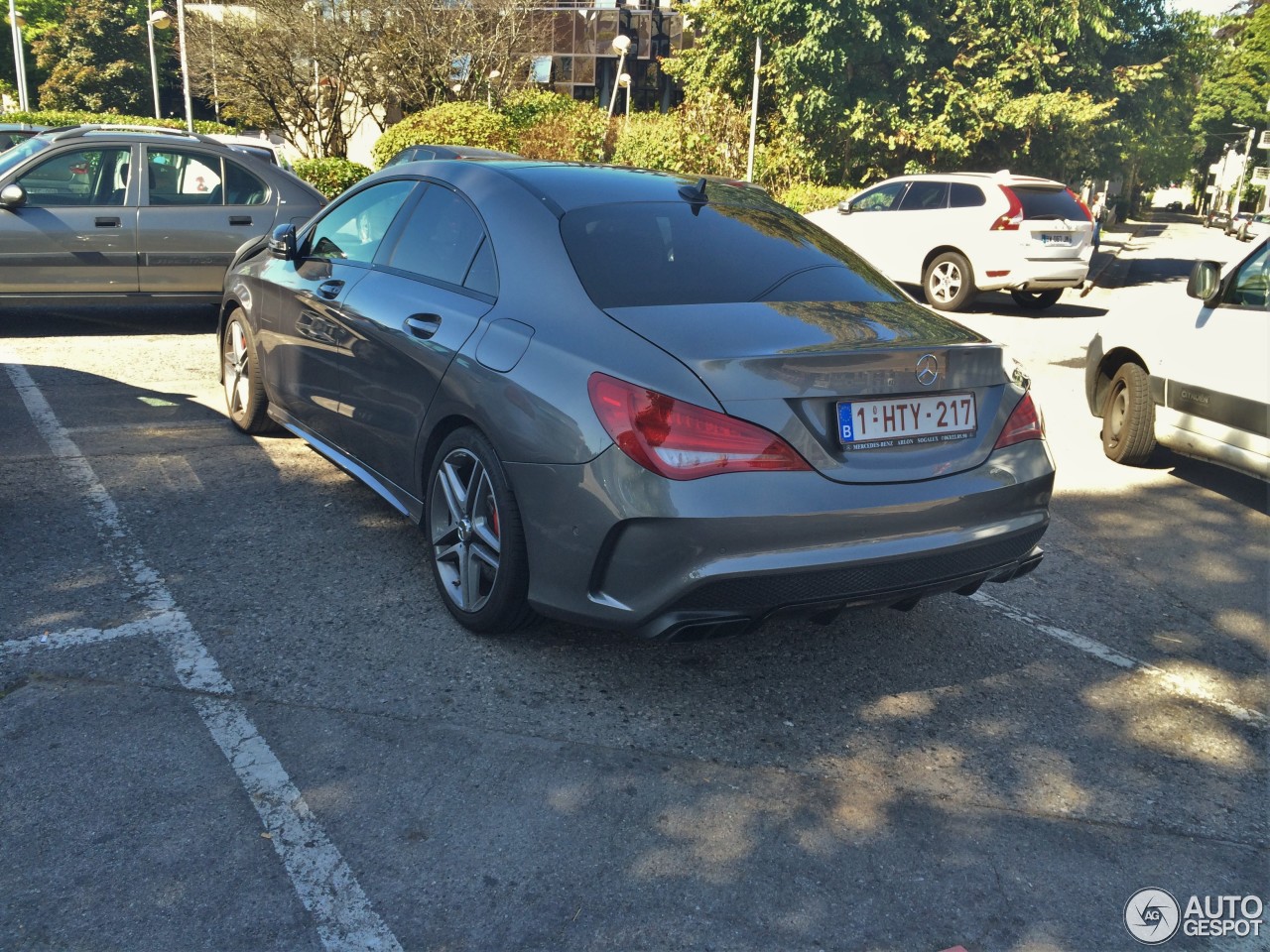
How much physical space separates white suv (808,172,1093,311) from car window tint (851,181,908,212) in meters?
0.02

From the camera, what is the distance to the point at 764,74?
969 inches

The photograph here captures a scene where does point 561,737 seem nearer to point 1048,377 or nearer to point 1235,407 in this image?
point 1235,407

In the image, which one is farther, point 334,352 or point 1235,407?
point 1235,407

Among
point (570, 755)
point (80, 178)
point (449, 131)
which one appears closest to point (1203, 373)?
point (570, 755)

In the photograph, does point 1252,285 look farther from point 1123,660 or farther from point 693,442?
point 693,442

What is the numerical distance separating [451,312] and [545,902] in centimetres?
221

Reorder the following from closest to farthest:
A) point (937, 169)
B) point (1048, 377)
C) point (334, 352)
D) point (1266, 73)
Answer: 1. point (334, 352)
2. point (1048, 377)
3. point (937, 169)
4. point (1266, 73)

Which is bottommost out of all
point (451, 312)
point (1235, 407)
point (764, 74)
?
point (1235, 407)

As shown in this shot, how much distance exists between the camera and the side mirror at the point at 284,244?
567cm

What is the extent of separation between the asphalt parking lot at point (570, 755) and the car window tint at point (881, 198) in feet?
34.7

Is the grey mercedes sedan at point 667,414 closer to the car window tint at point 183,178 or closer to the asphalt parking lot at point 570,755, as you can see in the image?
the asphalt parking lot at point 570,755

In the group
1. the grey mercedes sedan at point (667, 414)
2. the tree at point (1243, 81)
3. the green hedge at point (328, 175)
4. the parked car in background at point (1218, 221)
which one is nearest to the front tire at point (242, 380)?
the grey mercedes sedan at point (667, 414)

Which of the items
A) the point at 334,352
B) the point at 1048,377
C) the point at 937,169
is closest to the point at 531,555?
the point at 334,352

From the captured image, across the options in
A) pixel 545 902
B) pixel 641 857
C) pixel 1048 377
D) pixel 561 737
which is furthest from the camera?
A: pixel 1048 377
